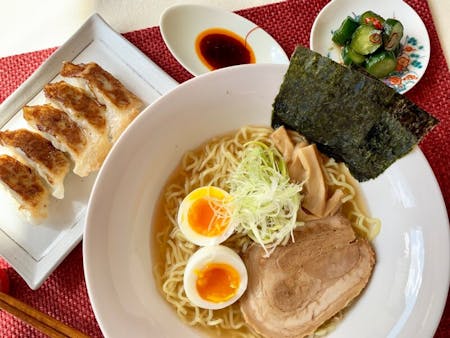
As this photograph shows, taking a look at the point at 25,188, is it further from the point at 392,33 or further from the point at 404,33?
the point at 404,33

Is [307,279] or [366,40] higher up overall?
[366,40]

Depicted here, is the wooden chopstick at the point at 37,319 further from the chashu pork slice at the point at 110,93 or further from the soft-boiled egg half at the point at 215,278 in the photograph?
the chashu pork slice at the point at 110,93

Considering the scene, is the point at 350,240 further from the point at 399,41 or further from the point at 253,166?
the point at 399,41

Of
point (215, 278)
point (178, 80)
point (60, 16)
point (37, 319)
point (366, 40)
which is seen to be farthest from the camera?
point (60, 16)

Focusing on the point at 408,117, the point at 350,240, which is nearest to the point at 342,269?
the point at 350,240

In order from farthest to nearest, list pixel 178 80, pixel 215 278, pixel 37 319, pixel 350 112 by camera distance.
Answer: pixel 178 80
pixel 37 319
pixel 215 278
pixel 350 112

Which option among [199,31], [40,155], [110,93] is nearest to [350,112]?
[199,31]
